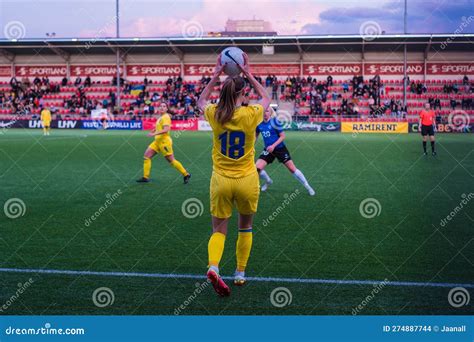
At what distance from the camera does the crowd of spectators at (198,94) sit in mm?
47031

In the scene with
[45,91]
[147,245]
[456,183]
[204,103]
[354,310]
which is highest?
[204,103]

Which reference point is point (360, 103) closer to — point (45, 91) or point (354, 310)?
→ point (45, 91)

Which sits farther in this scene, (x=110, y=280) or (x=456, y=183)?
(x=456, y=183)

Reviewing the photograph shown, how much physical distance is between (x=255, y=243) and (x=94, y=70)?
1978 inches

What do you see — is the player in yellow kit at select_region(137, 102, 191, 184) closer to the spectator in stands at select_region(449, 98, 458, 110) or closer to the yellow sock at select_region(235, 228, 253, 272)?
the yellow sock at select_region(235, 228, 253, 272)

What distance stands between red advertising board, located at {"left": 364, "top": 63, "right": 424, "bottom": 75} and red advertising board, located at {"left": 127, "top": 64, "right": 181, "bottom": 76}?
1777cm

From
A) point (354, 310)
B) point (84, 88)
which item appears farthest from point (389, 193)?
point (84, 88)

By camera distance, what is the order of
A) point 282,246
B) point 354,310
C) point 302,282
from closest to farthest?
1. point 354,310
2. point 302,282
3. point 282,246

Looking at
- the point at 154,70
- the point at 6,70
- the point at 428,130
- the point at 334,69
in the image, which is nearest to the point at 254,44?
the point at 334,69

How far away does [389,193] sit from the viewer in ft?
38.5

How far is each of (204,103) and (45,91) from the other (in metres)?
51.9

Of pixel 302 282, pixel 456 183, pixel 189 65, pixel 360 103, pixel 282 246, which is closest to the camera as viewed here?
pixel 302 282

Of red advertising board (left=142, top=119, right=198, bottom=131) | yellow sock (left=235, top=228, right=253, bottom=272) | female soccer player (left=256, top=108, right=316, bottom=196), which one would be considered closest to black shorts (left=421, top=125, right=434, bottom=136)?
female soccer player (left=256, top=108, right=316, bottom=196)

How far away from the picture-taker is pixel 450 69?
162ft
